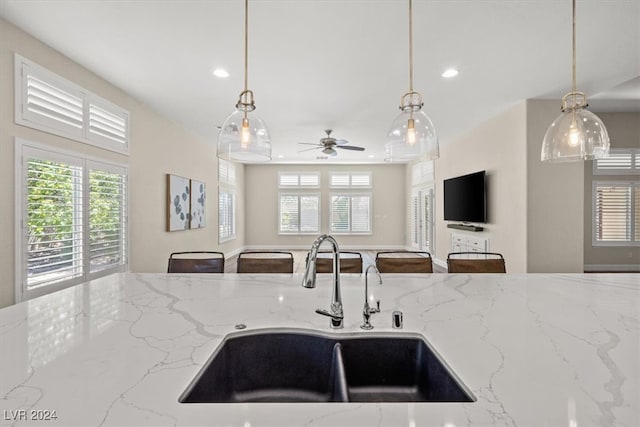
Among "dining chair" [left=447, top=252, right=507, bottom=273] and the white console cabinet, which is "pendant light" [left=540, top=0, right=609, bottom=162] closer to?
"dining chair" [left=447, top=252, right=507, bottom=273]

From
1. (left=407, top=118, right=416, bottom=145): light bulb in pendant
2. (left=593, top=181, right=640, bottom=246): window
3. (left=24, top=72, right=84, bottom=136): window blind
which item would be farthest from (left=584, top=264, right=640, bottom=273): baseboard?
(left=24, top=72, right=84, bottom=136): window blind

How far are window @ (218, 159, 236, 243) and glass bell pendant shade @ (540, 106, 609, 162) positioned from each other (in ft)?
20.7

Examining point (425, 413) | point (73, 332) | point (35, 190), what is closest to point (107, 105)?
point (35, 190)

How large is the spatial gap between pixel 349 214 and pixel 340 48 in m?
6.78

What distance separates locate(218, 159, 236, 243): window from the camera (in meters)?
7.16

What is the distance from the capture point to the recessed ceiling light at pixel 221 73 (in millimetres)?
3195

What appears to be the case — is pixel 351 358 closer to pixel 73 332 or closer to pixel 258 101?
pixel 73 332

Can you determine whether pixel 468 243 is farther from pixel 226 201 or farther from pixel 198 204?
pixel 226 201

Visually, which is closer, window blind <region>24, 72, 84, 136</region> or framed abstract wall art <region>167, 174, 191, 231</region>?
window blind <region>24, 72, 84, 136</region>

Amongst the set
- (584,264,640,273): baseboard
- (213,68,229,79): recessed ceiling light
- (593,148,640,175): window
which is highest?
(213,68,229,79): recessed ceiling light

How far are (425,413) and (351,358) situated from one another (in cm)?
48

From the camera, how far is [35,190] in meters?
2.61

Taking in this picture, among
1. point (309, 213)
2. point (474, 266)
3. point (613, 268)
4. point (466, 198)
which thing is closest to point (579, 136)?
point (474, 266)

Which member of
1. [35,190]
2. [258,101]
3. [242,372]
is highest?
[258,101]
